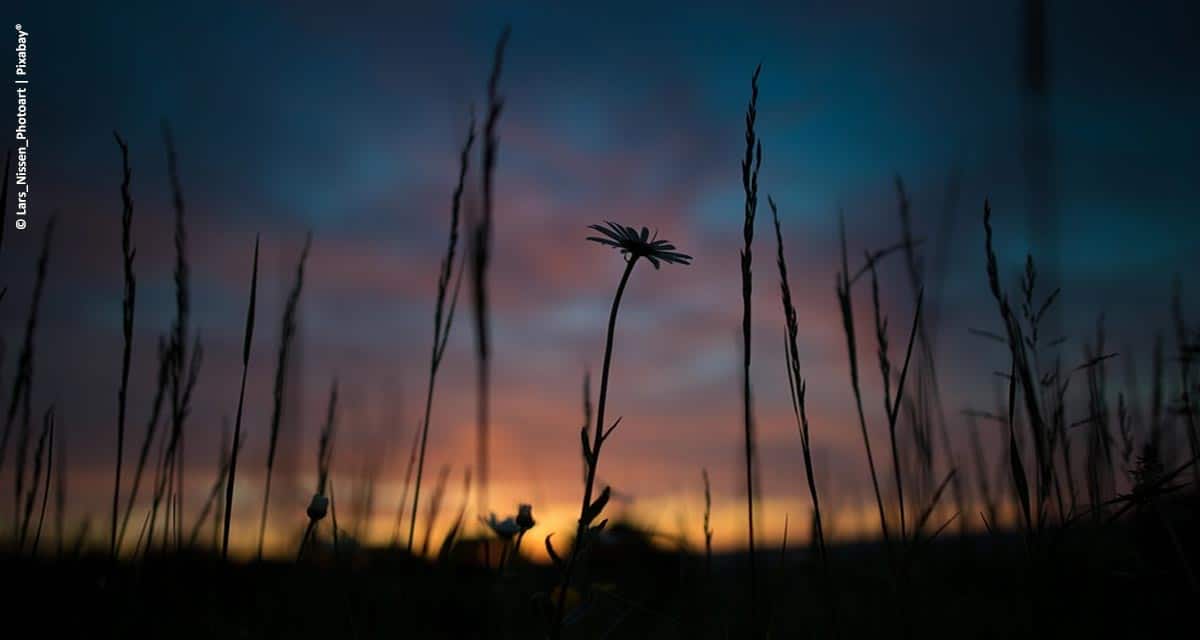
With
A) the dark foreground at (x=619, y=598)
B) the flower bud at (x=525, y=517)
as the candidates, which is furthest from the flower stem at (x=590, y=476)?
the flower bud at (x=525, y=517)

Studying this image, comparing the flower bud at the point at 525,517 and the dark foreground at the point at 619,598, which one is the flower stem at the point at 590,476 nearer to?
the dark foreground at the point at 619,598

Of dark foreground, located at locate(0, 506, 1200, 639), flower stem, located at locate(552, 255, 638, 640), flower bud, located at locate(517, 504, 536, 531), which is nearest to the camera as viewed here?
flower stem, located at locate(552, 255, 638, 640)

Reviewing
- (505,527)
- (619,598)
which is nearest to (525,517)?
(505,527)

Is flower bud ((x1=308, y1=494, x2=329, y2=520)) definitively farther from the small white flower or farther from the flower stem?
the flower stem

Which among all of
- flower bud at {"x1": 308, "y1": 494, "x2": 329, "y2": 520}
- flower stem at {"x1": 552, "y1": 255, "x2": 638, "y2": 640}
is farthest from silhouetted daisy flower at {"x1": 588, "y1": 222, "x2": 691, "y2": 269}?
flower bud at {"x1": 308, "y1": 494, "x2": 329, "y2": 520}

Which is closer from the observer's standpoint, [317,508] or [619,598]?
[619,598]

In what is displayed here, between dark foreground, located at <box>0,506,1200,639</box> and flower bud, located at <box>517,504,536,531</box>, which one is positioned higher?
flower bud, located at <box>517,504,536,531</box>

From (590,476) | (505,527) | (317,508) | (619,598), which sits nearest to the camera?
(590,476)

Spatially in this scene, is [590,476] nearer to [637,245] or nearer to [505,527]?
[637,245]

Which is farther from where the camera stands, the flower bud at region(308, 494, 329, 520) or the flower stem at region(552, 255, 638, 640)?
the flower bud at region(308, 494, 329, 520)

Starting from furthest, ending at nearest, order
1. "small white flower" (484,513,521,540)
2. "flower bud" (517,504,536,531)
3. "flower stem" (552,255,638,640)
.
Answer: "small white flower" (484,513,521,540) < "flower bud" (517,504,536,531) < "flower stem" (552,255,638,640)

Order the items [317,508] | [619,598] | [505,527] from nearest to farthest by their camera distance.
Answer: [619,598] < [317,508] < [505,527]

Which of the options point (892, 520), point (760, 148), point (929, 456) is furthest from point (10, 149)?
point (929, 456)

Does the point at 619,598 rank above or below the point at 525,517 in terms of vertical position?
below
